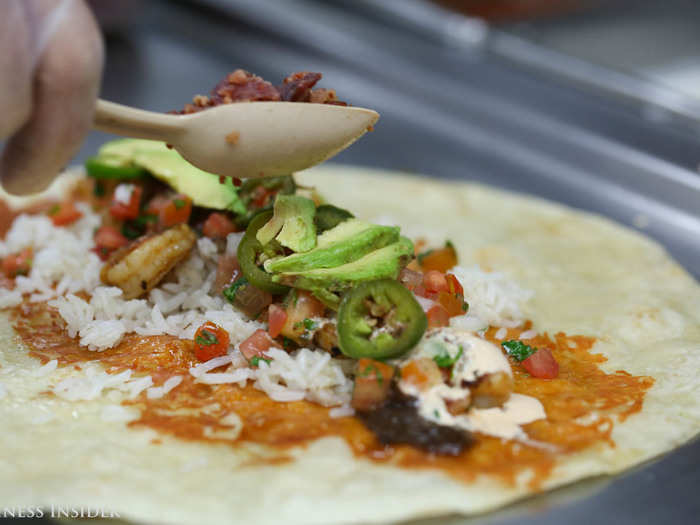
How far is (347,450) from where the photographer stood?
8.03 feet

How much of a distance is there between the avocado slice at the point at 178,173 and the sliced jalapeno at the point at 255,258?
38 centimetres

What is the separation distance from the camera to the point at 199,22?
23.6 feet

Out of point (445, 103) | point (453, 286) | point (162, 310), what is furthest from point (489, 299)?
point (445, 103)

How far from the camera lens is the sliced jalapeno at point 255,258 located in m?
2.91

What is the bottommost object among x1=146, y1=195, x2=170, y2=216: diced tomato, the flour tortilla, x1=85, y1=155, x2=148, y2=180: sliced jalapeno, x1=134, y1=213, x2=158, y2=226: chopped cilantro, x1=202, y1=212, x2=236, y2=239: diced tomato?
the flour tortilla

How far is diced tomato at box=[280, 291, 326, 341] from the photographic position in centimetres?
282

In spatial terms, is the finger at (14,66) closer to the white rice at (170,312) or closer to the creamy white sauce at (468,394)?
the white rice at (170,312)

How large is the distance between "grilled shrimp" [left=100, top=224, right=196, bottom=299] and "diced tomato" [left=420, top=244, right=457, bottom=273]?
112 centimetres

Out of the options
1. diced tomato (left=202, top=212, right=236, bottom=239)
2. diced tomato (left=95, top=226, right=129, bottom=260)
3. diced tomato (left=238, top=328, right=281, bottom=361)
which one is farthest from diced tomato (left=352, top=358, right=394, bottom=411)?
diced tomato (left=95, top=226, right=129, bottom=260)

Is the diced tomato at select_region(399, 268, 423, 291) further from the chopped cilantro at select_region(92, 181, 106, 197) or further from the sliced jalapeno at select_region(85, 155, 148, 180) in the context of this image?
the chopped cilantro at select_region(92, 181, 106, 197)

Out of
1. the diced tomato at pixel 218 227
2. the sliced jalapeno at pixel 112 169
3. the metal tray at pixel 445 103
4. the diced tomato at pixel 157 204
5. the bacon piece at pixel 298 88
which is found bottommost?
the diced tomato at pixel 218 227

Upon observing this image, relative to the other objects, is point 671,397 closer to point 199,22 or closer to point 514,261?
point 514,261

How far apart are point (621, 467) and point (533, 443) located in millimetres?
297

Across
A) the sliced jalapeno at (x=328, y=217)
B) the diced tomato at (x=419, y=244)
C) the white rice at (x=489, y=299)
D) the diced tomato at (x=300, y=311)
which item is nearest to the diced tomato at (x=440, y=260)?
the white rice at (x=489, y=299)
